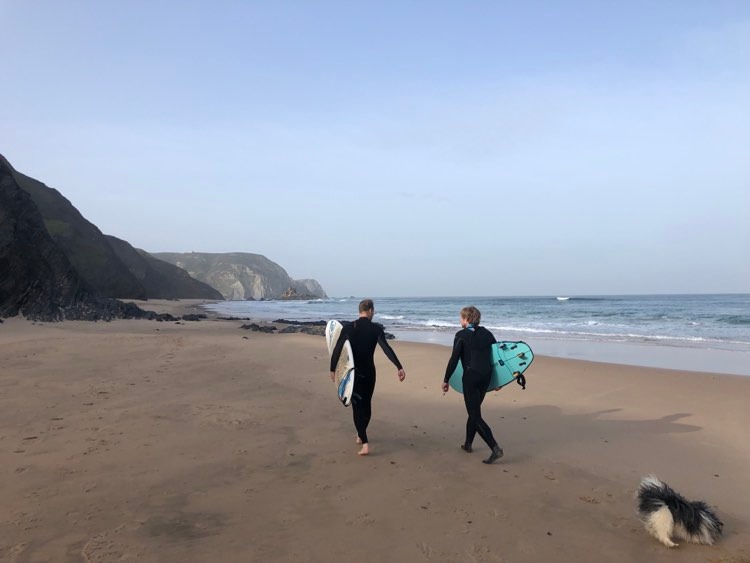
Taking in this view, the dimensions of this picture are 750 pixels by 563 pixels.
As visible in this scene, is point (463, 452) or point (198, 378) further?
point (198, 378)

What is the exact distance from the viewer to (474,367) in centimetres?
568

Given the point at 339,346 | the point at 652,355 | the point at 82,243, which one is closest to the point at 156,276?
the point at 82,243

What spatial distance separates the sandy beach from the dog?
0.09 m

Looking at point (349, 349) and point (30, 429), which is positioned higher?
point (349, 349)

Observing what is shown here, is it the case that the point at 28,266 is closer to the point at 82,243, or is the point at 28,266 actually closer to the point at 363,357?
the point at 363,357

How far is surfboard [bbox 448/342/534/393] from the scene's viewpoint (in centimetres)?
604

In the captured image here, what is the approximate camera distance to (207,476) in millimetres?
4543

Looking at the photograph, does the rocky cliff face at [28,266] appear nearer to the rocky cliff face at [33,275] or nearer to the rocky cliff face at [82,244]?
the rocky cliff face at [33,275]

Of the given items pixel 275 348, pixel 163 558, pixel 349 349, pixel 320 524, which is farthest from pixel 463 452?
pixel 275 348

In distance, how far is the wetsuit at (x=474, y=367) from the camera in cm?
564

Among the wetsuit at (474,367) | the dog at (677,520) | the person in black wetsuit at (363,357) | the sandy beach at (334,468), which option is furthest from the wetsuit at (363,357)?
the dog at (677,520)

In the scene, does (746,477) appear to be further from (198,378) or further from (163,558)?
(198,378)

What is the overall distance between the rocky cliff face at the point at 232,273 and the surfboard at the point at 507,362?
513ft

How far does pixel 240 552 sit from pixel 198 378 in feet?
21.4
